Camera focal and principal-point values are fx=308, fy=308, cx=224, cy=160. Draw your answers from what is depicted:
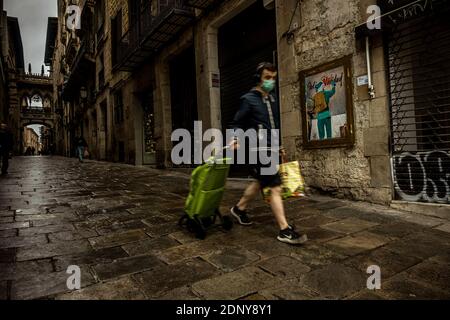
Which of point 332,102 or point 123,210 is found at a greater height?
point 332,102

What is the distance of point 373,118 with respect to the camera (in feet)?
15.4

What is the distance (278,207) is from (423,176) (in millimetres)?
2491

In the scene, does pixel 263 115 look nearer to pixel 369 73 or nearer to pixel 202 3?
pixel 369 73

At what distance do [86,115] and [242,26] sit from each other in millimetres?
20673

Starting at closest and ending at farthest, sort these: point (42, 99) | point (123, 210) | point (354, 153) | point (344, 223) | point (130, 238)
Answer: point (130, 238)
point (344, 223)
point (123, 210)
point (354, 153)
point (42, 99)

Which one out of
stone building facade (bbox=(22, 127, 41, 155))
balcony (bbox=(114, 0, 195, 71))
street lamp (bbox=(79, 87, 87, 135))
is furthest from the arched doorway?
balcony (bbox=(114, 0, 195, 71))

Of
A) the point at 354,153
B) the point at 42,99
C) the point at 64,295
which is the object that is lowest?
the point at 64,295

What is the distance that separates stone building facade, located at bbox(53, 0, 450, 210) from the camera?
453cm

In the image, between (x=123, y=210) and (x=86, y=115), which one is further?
(x=86, y=115)

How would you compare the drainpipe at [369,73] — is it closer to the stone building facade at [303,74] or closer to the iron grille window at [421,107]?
the stone building facade at [303,74]

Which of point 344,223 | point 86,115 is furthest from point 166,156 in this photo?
point 86,115

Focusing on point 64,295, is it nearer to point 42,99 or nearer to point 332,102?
point 332,102

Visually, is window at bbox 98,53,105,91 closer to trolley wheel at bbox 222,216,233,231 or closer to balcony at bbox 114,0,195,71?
balcony at bbox 114,0,195,71

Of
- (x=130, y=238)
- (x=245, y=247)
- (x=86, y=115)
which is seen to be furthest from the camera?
(x=86, y=115)
